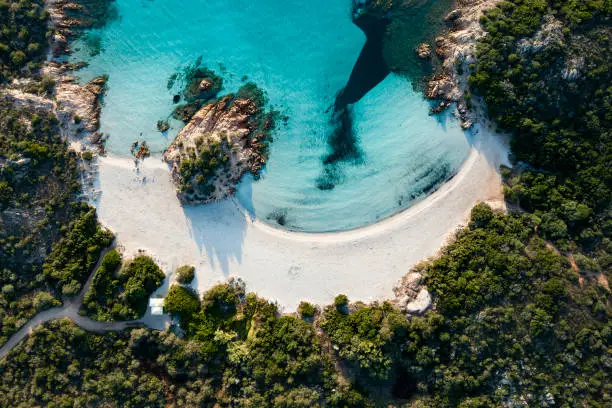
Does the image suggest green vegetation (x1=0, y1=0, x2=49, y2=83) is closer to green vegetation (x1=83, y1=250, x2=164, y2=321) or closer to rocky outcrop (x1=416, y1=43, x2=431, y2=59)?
green vegetation (x1=83, y1=250, x2=164, y2=321)

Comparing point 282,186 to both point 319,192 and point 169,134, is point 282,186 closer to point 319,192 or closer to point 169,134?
point 319,192

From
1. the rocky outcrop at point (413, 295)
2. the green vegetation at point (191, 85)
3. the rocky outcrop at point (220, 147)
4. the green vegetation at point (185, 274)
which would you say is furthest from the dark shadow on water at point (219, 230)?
the rocky outcrop at point (413, 295)

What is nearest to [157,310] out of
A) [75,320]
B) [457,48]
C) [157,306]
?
[157,306]

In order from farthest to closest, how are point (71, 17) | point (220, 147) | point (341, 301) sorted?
point (71, 17)
point (220, 147)
point (341, 301)

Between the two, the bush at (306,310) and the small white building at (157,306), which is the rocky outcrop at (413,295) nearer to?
the bush at (306,310)

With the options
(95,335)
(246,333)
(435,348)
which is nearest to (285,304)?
(246,333)

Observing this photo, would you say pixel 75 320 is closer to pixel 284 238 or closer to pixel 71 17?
pixel 284 238

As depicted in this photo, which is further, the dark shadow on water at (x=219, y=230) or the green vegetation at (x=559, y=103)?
the dark shadow on water at (x=219, y=230)
